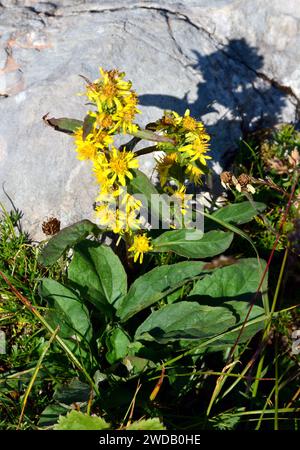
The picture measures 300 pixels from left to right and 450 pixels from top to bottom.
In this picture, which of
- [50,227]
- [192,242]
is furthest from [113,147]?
[50,227]

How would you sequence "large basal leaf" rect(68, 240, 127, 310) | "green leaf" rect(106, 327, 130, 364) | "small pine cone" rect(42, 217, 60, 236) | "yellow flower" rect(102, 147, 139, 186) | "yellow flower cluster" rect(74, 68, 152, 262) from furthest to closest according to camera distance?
"small pine cone" rect(42, 217, 60, 236) < "large basal leaf" rect(68, 240, 127, 310) < "green leaf" rect(106, 327, 130, 364) < "yellow flower" rect(102, 147, 139, 186) < "yellow flower cluster" rect(74, 68, 152, 262)

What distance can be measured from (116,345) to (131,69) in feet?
5.31

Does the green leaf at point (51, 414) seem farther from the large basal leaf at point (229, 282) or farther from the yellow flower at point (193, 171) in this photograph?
the yellow flower at point (193, 171)

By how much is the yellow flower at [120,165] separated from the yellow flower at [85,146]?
0.07 meters

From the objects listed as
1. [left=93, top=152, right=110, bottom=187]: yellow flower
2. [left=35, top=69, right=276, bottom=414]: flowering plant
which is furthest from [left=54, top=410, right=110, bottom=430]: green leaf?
[left=93, top=152, right=110, bottom=187]: yellow flower

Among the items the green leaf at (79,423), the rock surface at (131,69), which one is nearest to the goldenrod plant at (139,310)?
the green leaf at (79,423)

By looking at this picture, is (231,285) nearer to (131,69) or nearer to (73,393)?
(73,393)

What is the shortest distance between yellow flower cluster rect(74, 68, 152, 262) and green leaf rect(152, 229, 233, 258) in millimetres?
75

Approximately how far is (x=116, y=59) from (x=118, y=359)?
1728 millimetres

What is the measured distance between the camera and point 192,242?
2.60 metres

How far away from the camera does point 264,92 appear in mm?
3613

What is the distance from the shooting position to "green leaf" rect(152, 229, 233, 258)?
2545mm

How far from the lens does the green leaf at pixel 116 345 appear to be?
250cm

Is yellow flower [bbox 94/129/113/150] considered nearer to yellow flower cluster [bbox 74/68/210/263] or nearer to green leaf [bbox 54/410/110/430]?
yellow flower cluster [bbox 74/68/210/263]
